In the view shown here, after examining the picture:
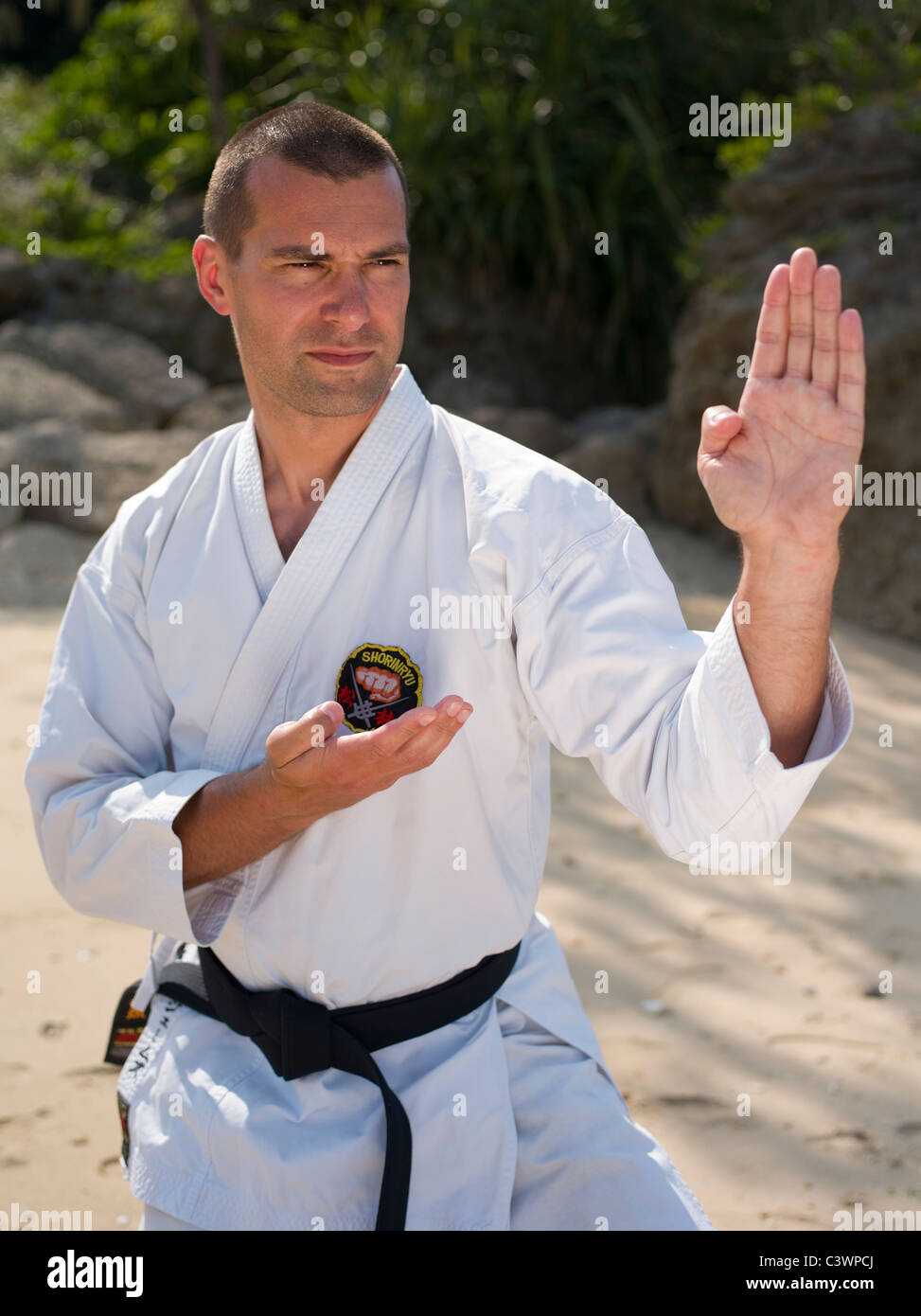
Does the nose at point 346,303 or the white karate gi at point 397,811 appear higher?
the nose at point 346,303

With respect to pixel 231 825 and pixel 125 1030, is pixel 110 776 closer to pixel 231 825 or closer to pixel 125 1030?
pixel 231 825

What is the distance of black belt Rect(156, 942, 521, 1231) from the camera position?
5.74 ft

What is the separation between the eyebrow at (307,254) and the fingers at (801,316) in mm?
602

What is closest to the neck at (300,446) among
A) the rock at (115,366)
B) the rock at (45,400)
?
the rock at (45,400)

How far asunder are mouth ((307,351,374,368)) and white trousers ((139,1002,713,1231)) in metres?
1.00

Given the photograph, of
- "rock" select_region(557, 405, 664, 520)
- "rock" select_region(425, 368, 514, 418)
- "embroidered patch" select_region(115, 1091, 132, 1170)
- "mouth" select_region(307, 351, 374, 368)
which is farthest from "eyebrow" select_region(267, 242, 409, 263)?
"rock" select_region(425, 368, 514, 418)

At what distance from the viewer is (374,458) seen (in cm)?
198

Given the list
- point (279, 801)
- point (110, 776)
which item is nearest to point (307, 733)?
point (279, 801)

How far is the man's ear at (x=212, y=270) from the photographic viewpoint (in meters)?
2.04

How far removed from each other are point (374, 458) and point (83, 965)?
1.81 m

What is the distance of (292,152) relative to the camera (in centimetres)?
190

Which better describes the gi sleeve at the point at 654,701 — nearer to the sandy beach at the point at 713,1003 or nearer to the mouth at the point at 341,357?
the mouth at the point at 341,357

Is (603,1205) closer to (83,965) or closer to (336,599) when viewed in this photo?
(336,599)
